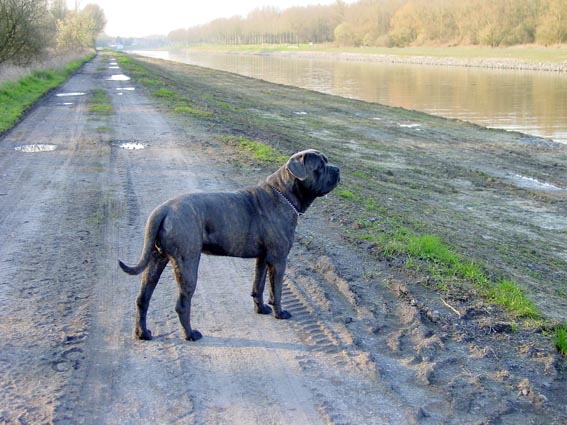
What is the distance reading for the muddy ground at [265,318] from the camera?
458cm

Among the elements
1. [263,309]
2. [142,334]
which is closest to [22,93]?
[263,309]

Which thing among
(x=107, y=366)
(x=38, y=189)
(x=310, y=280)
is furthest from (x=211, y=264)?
(x=38, y=189)

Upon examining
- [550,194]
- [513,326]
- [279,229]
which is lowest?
[550,194]

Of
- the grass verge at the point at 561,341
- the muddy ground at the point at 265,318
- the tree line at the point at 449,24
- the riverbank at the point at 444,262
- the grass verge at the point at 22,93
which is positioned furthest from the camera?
the tree line at the point at 449,24

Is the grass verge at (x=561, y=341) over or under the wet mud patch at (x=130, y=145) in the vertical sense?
under

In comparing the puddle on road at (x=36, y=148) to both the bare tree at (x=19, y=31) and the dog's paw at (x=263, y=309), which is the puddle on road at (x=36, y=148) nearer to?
the dog's paw at (x=263, y=309)

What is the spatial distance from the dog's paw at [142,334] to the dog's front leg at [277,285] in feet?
3.93

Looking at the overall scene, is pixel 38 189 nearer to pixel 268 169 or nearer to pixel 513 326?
pixel 268 169

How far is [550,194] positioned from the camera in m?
14.6

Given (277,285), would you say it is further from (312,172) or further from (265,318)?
(312,172)

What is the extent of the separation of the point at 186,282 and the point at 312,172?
1.54 metres

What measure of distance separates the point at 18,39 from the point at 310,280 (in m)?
29.7

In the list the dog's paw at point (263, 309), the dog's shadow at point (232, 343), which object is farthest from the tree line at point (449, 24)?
the dog's shadow at point (232, 343)

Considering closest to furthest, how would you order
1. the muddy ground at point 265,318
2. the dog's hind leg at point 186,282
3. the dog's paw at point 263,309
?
1. the muddy ground at point 265,318
2. the dog's hind leg at point 186,282
3. the dog's paw at point 263,309
